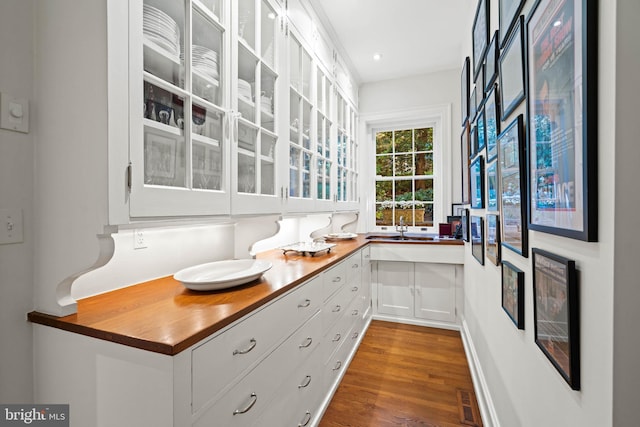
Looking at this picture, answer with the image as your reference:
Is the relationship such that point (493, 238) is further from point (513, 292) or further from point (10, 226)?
point (10, 226)

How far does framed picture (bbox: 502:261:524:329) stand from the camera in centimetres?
113

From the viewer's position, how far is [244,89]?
1.48 meters

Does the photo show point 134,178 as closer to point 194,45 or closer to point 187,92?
point 187,92

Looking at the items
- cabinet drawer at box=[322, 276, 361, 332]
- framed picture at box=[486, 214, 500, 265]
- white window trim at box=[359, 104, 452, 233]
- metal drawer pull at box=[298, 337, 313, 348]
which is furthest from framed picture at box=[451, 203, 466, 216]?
metal drawer pull at box=[298, 337, 313, 348]

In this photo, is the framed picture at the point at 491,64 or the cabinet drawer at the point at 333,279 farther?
the cabinet drawer at the point at 333,279

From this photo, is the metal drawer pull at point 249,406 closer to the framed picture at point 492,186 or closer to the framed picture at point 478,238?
the framed picture at point 492,186

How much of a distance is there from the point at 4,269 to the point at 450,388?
7.92 ft

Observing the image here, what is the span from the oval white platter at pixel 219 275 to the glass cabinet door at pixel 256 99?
0.98 ft

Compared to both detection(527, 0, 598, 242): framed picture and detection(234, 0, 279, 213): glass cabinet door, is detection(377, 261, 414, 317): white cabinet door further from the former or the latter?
detection(527, 0, 598, 242): framed picture

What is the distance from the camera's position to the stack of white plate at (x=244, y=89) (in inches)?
56.9

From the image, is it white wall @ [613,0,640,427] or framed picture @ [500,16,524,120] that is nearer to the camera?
white wall @ [613,0,640,427]

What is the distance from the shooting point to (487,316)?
5.97ft

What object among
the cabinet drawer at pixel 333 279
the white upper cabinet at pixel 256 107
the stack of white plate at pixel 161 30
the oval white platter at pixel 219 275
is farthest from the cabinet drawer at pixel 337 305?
the stack of white plate at pixel 161 30

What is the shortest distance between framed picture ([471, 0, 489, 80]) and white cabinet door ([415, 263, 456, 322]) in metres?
1.85
